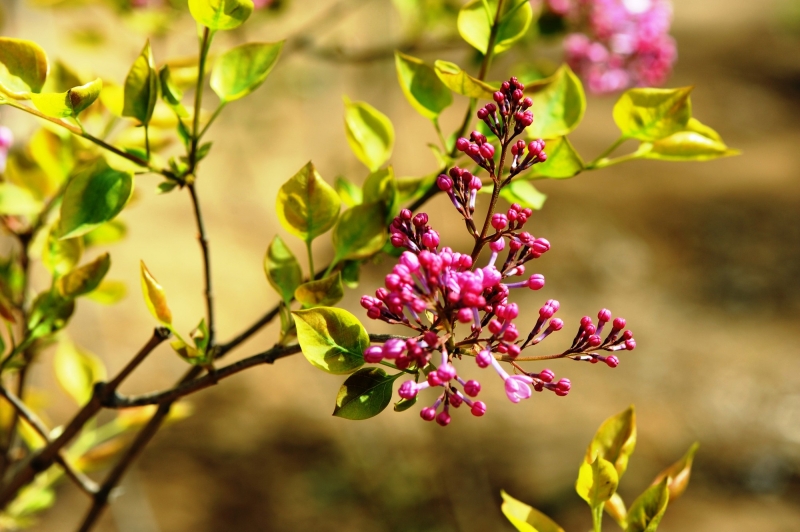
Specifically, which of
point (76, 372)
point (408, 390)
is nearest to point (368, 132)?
point (408, 390)

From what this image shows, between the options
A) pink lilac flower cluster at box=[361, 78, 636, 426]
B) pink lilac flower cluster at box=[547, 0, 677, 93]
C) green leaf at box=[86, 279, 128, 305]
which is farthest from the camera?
pink lilac flower cluster at box=[547, 0, 677, 93]

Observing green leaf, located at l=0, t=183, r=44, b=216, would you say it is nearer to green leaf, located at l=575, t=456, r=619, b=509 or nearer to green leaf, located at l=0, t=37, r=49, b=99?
green leaf, located at l=0, t=37, r=49, b=99

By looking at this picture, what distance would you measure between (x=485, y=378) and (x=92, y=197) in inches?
103

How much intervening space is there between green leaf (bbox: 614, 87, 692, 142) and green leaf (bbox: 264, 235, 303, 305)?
253 millimetres

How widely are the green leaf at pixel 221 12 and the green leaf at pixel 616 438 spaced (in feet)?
1.18

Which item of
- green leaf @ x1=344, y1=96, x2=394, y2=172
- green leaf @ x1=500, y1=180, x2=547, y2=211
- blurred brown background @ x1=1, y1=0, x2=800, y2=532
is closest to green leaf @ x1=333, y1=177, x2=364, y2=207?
green leaf @ x1=344, y1=96, x2=394, y2=172

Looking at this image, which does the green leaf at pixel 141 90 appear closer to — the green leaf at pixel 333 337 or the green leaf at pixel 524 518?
the green leaf at pixel 333 337

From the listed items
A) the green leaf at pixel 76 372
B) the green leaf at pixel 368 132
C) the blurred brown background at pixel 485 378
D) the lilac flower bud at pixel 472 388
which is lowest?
the blurred brown background at pixel 485 378

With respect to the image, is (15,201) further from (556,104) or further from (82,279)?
(556,104)

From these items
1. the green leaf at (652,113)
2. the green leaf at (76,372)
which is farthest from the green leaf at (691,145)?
the green leaf at (76,372)

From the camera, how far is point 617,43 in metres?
1.06

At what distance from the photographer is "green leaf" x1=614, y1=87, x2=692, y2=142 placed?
52 centimetres

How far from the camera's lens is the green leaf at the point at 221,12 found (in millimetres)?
453

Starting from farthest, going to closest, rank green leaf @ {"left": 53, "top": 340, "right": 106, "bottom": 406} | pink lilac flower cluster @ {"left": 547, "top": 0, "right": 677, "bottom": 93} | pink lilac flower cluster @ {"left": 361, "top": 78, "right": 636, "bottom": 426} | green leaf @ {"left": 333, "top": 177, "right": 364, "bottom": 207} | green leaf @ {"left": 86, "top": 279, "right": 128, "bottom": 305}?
pink lilac flower cluster @ {"left": 547, "top": 0, "right": 677, "bottom": 93} → green leaf @ {"left": 53, "top": 340, "right": 106, "bottom": 406} → green leaf @ {"left": 86, "top": 279, "right": 128, "bottom": 305} → green leaf @ {"left": 333, "top": 177, "right": 364, "bottom": 207} → pink lilac flower cluster @ {"left": 361, "top": 78, "right": 636, "bottom": 426}
